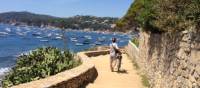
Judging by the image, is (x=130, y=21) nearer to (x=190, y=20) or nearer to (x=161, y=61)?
(x=161, y=61)

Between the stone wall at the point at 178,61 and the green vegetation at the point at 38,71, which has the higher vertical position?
the stone wall at the point at 178,61

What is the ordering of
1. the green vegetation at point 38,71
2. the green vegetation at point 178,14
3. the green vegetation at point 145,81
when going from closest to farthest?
the green vegetation at point 178,14 < the green vegetation at point 145,81 < the green vegetation at point 38,71

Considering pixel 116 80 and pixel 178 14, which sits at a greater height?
pixel 178 14

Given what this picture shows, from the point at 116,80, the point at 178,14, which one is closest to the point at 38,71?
the point at 116,80

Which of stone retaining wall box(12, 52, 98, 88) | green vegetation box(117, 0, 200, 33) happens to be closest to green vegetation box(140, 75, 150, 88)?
stone retaining wall box(12, 52, 98, 88)

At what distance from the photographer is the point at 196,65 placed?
901cm

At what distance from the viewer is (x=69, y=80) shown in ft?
42.6

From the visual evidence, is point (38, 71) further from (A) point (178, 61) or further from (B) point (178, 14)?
(A) point (178, 61)

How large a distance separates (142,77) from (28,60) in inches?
246

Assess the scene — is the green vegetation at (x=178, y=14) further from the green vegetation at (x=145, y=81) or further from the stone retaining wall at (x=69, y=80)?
the green vegetation at (x=145, y=81)

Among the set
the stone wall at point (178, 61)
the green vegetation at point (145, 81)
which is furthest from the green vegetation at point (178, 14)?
the green vegetation at point (145, 81)

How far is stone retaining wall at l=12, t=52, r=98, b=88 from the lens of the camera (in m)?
Answer: 11.4

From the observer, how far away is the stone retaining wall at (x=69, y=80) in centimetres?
1140

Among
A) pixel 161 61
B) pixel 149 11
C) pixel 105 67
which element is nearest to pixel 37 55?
pixel 105 67
